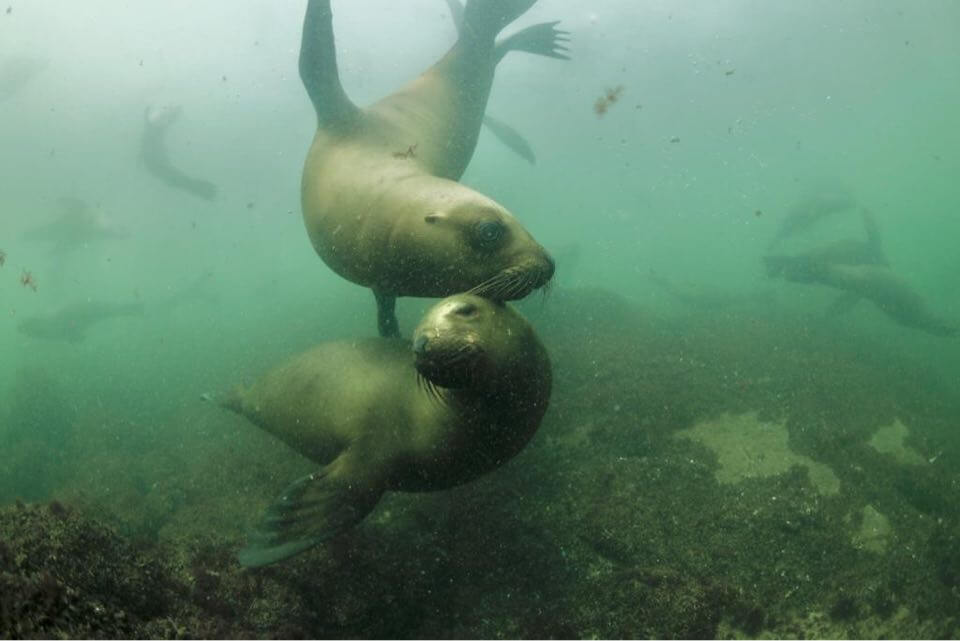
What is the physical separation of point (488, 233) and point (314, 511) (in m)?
1.71

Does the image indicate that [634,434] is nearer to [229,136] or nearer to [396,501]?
[396,501]

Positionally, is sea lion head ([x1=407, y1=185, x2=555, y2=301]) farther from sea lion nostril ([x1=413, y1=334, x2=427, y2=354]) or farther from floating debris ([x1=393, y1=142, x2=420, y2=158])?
floating debris ([x1=393, y1=142, x2=420, y2=158])

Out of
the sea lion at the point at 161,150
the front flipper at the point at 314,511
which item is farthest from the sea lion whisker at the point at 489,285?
the sea lion at the point at 161,150

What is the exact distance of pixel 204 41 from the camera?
65.8 ft

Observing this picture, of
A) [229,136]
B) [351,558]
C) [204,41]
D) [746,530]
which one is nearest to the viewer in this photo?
[351,558]

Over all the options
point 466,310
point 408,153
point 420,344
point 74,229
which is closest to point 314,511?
point 420,344

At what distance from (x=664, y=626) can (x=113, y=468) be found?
6.75 metres

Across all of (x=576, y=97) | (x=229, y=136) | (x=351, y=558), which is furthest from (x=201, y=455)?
(x=576, y=97)

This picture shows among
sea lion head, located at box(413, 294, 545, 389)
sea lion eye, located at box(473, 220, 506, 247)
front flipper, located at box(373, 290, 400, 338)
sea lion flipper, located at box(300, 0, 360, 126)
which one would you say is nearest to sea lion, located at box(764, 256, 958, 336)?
front flipper, located at box(373, 290, 400, 338)

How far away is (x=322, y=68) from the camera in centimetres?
493

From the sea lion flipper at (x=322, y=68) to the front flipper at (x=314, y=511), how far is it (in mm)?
2881

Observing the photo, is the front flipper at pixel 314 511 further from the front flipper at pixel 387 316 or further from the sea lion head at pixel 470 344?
the front flipper at pixel 387 316

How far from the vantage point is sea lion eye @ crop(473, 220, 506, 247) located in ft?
9.67

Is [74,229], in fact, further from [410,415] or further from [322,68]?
[410,415]
